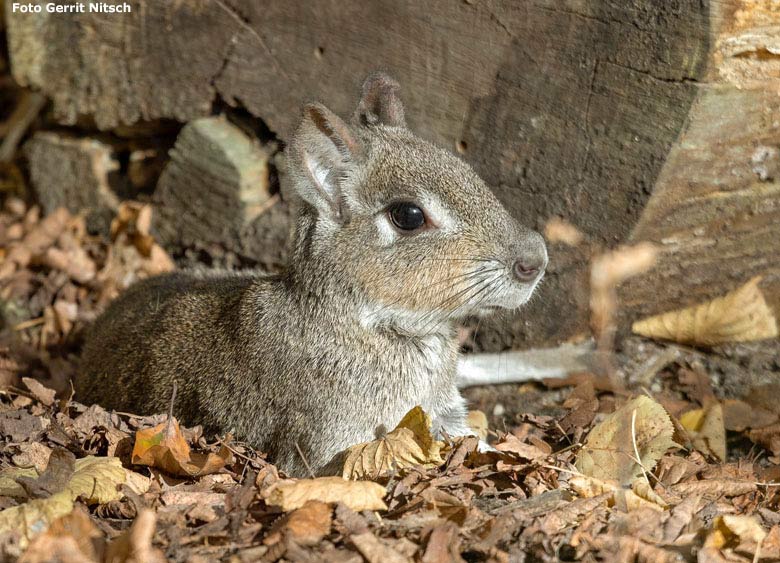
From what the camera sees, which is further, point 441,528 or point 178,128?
point 178,128

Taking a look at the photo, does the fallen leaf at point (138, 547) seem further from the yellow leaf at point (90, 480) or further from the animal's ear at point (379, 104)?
the animal's ear at point (379, 104)

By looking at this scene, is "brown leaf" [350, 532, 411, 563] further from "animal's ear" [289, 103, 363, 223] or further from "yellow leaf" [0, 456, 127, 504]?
"animal's ear" [289, 103, 363, 223]

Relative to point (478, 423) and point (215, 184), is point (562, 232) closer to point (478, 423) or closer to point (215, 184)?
point (478, 423)

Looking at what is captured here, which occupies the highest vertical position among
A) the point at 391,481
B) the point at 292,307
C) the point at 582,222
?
the point at 582,222

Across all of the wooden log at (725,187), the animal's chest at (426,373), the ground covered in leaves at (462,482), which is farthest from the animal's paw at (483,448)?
the wooden log at (725,187)

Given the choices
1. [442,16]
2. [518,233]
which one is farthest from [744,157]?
[442,16]

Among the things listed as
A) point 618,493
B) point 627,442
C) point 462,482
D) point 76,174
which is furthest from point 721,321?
point 76,174

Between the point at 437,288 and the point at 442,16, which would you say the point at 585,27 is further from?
the point at 437,288
